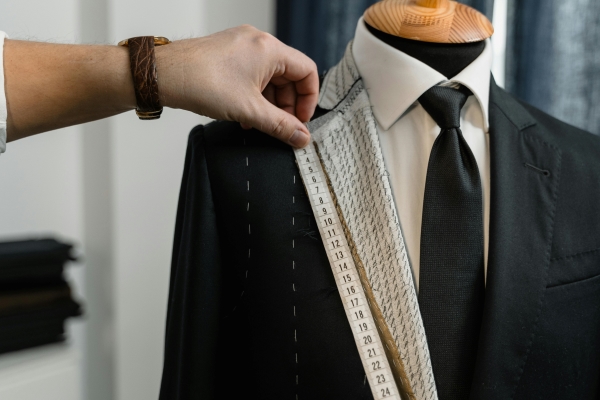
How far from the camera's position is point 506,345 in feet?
2.42

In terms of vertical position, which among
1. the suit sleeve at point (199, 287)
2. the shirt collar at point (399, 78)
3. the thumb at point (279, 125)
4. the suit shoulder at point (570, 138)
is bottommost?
the suit sleeve at point (199, 287)

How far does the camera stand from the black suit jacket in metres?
0.75

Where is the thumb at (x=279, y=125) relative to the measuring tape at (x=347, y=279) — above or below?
above

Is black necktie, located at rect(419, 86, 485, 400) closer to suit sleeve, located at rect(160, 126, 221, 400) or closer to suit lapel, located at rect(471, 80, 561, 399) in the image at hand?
suit lapel, located at rect(471, 80, 561, 399)

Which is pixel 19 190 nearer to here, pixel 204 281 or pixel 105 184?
pixel 105 184

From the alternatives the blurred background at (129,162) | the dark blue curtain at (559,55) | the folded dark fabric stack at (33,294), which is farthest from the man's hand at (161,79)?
the dark blue curtain at (559,55)

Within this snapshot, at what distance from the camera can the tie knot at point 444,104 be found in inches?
31.4

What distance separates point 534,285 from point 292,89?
0.46 metres

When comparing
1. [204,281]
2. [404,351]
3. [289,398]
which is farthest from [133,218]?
[404,351]

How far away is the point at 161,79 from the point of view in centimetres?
76

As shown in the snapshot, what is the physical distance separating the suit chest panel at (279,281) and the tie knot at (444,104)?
22cm

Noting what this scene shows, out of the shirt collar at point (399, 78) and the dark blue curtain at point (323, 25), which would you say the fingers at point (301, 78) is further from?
the dark blue curtain at point (323, 25)

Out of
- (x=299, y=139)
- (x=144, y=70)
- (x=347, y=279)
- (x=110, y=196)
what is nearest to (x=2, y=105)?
(x=144, y=70)

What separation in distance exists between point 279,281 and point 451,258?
24cm
